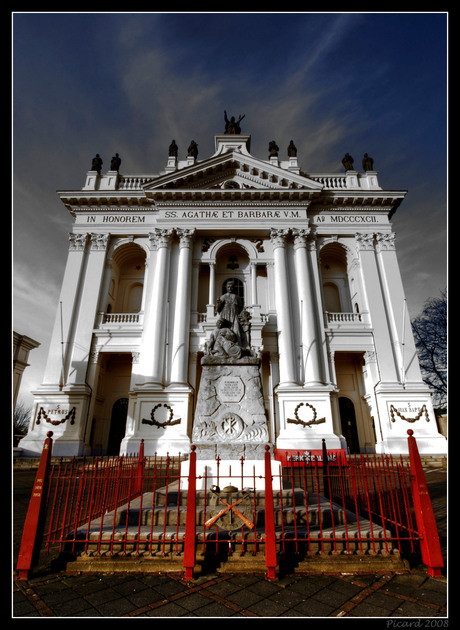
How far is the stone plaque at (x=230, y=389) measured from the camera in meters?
6.89

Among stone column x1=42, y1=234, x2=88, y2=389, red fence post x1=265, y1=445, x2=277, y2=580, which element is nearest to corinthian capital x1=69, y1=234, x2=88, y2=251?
stone column x1=42, y1=234, x2=88, y2=389

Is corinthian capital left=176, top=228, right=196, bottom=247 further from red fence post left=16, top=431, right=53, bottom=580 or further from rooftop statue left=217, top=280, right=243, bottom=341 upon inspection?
red fence post left=16, top=431, right=53, bottom=580

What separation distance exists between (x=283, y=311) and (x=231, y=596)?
16370mm

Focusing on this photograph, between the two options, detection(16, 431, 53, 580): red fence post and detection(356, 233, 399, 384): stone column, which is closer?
detection(16, 431, 53, 580): red fence post

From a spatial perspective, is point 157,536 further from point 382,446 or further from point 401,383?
point 401,383

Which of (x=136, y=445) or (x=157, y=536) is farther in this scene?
(x=136, y=445)

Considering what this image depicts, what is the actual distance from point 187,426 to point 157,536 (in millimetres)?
12726

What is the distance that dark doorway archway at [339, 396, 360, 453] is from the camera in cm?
1894

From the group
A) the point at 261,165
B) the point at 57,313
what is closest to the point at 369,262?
the point at 261,165

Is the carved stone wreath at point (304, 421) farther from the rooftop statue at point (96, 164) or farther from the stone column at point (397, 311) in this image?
the rooftop statue at point (96, 164)

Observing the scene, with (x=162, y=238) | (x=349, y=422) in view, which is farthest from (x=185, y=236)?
(x=349, y=422)

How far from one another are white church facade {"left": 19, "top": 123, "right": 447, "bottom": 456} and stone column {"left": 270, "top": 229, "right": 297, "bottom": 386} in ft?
0.27

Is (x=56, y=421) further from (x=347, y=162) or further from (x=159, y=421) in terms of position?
(x=347, y=162)
